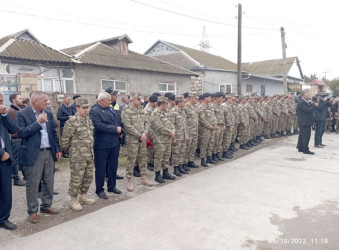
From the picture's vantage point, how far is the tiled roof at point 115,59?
13156 mm

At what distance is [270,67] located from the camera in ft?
96.6

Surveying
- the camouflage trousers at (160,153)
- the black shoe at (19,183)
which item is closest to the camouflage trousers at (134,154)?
the camouflage trousers at (160,153)

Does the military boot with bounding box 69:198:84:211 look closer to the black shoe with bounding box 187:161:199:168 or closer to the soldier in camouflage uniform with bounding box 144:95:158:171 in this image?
the soldier in camouflage uniform with bounding box 144:95:158:171

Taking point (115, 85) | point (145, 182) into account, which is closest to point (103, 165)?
point (145, 182)

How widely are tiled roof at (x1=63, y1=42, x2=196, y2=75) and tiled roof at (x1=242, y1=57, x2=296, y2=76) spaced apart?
1331 cm

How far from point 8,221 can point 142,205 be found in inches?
71.8

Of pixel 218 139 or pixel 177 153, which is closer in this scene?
pixel 177 153

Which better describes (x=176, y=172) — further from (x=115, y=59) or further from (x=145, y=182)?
(x=115, y=59)

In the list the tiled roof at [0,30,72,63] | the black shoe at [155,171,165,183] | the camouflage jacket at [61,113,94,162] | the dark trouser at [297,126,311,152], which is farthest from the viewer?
the tiled roof at [0,30,72,63]

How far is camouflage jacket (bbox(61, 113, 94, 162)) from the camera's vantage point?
408cm

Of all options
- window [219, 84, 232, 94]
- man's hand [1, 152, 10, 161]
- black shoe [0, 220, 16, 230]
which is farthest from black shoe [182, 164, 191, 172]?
window [219, 84, 232, 94]

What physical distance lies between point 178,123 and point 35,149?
309cm

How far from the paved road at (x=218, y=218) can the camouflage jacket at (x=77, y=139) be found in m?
0.87

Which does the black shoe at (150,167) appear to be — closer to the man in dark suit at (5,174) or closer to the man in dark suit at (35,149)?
the man in dark suit at (35,149)
